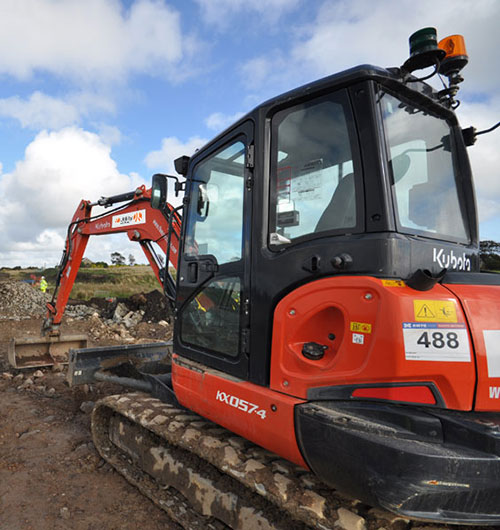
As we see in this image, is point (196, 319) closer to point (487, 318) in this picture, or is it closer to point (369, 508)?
point (369, 508)

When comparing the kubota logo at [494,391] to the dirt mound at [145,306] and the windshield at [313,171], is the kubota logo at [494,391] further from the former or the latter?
the dirt mound at [145,306]

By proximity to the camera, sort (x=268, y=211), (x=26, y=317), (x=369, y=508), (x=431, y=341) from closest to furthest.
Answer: (x=431, y=341) → (x=369, y=508) → (x=268, y=211) → (x=26, y=317)

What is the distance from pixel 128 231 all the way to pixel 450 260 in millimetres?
3987

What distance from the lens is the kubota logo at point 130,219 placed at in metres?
4.99

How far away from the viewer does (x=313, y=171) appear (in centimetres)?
242

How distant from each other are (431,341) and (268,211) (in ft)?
3.99

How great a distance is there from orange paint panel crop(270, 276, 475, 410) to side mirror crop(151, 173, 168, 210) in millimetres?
1900

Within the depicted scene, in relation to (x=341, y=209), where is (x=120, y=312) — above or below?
below

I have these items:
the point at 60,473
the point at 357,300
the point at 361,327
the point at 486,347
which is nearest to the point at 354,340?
the point at 361,327

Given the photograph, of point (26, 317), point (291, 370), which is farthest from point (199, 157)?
point (26, 317)

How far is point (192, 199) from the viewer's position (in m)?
3.40

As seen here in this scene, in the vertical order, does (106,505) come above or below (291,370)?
below

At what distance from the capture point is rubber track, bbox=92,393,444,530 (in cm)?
206

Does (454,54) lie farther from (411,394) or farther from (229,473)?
(229,473)
